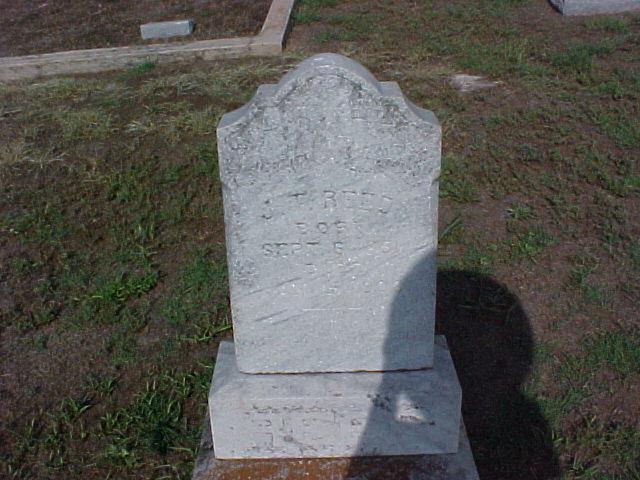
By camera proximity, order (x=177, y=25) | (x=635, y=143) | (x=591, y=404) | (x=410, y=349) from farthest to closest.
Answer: (x=177, y=25), (x=635, y=143), (x=591, y=404), (x=410, y=349)

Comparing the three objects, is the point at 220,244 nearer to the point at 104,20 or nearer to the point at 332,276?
the point at 332,276

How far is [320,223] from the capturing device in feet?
7.44

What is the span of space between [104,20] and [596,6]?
590 cm

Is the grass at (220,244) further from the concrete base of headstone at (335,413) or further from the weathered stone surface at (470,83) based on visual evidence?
the concrete base of headstone at (335,413)

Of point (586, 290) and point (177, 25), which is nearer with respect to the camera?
point (586, 290)

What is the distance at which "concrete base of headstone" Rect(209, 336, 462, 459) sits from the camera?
8.10 ft

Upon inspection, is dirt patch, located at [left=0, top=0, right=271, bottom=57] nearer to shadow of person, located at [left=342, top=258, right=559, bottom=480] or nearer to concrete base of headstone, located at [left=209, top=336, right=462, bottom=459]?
shadow of person, located at [left=342, top=258, right=559, bottom=480]

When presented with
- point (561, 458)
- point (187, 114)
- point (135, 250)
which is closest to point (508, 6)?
point (187, 114)

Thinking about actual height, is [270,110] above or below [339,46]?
above

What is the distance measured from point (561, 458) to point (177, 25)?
659cm

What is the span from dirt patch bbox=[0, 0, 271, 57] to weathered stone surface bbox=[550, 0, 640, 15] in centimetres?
338

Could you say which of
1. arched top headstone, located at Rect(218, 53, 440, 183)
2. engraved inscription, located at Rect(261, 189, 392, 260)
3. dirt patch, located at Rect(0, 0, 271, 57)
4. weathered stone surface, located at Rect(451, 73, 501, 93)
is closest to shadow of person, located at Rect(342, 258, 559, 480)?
engraved inscription, located at Rect(261, 189, 392, 260)

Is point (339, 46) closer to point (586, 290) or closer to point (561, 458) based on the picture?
point (586, 290)

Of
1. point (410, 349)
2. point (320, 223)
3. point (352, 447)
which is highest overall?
point (320, 223)
